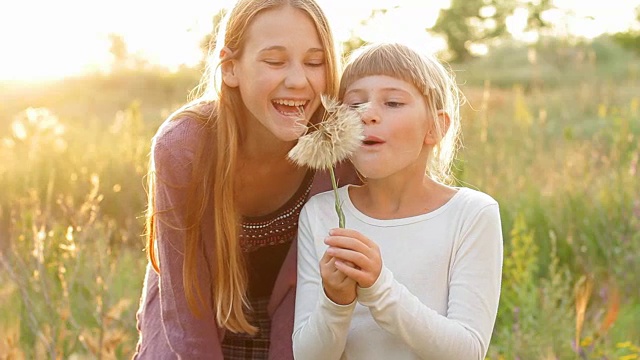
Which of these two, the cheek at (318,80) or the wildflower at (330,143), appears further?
the cheek at (318,80)

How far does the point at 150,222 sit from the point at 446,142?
36.9 inches

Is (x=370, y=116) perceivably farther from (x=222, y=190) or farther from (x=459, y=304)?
(x=222, y=190)

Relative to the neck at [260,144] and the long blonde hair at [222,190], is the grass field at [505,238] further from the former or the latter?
the neck at [260,144]

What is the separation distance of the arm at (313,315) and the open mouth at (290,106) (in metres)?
0.27

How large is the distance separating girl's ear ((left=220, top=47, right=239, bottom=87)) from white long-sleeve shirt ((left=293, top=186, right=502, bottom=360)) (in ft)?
1.74

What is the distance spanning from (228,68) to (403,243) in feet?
2.56

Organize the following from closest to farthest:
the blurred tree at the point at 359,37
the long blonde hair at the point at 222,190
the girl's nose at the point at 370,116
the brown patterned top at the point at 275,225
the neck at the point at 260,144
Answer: the girl's nose at the point at 370,116 → the long blonde hair at the point at 222,190 → the neck at the point at 260,144 → the brown patterned top at the point at 275,225 → the blurred tree at the point at 359,37

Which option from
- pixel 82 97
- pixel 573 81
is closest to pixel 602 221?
pixel 573 81

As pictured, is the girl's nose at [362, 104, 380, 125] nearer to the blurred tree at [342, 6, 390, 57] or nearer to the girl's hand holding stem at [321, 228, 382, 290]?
the girl's hand holding stem at [321, 228, 382, 290]

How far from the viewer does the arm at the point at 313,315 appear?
213 cm

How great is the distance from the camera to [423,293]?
2.28 m

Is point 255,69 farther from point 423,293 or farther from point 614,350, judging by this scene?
point 614,350

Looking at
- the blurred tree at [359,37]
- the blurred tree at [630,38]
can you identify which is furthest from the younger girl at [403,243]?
the blurred tree at [630,38]

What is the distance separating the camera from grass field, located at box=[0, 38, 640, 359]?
3.07 metres
